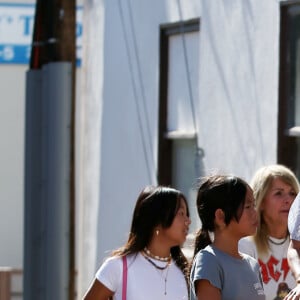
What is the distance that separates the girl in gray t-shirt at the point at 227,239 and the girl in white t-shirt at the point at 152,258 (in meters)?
0.82

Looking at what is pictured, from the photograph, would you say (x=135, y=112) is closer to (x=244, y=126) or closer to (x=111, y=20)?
(x=111, y=20)

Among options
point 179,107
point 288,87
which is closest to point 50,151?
point 179,107

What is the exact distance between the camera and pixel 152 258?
666cm

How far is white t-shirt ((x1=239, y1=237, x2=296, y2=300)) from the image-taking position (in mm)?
6832

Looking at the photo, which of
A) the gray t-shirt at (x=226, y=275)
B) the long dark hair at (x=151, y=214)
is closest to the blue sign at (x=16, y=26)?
A: the long dark hair at (x=151, y=214)

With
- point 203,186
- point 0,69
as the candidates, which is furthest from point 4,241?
point 203,186

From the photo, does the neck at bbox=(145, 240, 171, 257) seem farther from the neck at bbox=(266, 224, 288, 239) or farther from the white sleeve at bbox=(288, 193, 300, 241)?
the white sleeve at bbox=(288, 193, 300, 241)

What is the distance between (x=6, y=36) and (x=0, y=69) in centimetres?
102

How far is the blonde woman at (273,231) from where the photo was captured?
6.85 m

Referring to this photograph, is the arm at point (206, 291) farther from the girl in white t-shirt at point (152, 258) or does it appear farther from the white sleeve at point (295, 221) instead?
the girl in white t-shirt at point (152, 258)

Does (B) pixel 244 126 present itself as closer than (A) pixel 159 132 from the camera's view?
Yes

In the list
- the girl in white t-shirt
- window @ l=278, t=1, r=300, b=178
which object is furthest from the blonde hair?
window @ l=278, t=1, r=300, b=178

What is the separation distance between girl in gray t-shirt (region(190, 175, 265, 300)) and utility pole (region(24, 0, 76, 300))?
6.99 meters

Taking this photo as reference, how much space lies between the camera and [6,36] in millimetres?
26297
